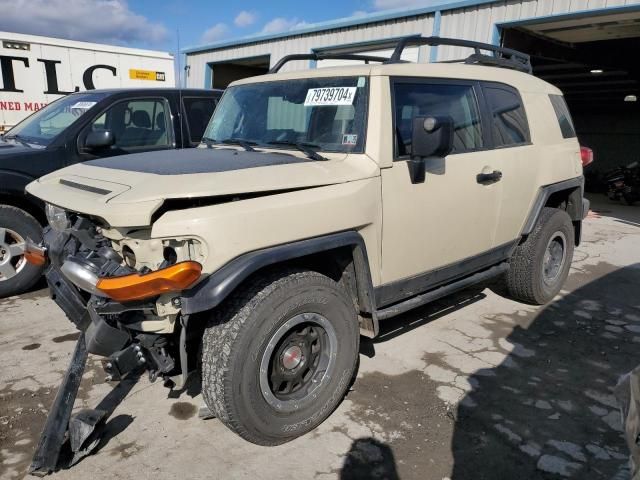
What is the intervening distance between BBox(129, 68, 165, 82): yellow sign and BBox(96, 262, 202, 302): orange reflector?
8931 mm

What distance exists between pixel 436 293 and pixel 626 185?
12.9 metres

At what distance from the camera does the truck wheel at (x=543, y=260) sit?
15.1 ft

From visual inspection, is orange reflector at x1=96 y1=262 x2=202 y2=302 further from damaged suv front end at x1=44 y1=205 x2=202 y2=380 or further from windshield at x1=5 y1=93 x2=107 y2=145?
windshield at x1=5 y1=93 x2=107 y2=145

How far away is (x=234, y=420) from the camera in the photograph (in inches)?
100.0

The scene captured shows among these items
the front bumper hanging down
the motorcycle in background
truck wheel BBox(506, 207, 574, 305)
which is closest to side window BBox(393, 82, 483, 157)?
truck wheel BBox(506, 207, 574, 305)

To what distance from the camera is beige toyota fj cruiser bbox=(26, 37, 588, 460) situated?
236cm

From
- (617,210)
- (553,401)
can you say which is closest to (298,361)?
(553,401)

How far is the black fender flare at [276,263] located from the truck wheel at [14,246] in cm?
327

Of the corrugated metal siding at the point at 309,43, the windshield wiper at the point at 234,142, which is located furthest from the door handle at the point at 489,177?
the corrugated metal siding at the point at 309,43

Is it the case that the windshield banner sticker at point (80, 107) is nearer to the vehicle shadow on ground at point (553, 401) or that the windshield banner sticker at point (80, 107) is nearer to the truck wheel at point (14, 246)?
the truck wheel at point (14, 246)

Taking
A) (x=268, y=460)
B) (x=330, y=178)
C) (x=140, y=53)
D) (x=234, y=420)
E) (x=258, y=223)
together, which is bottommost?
(x=268, y=460)

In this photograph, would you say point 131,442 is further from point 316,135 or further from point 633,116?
point 633,116

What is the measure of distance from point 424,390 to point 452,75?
7.35 feet

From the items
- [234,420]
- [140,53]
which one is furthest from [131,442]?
[140,53]
